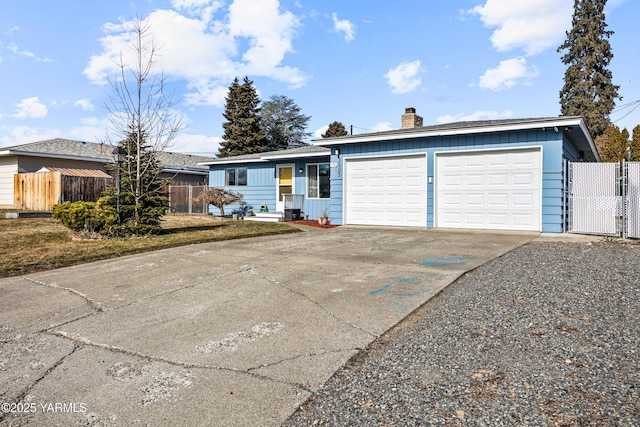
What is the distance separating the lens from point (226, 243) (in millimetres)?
9266

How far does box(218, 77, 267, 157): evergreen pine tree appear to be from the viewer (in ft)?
129

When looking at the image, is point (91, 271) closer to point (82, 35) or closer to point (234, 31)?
point (82, 35)

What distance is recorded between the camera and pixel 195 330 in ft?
12.0

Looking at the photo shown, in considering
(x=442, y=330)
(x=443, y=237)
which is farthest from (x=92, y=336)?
(x=443, y=237)

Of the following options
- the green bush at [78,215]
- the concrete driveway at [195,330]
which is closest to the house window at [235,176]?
the green bush at [78,215]

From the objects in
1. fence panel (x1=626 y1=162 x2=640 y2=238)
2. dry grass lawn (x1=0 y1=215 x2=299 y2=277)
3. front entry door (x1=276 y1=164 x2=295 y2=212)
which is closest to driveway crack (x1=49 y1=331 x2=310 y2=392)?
dry grass lawn (x1=0 y1=215 x2=299 y2=277)

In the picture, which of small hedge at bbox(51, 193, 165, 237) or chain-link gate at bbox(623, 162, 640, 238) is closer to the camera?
chain-link gate at bbox(623, 162, 640, 238)

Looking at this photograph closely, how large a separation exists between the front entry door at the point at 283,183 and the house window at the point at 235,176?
88.7 inches

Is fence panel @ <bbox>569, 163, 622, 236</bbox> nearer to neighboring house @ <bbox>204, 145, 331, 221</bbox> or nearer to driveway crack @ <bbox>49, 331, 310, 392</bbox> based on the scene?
neighboring house @ <bbox>204, 145, 331, 221</bbox>

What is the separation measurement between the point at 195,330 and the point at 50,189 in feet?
61.8

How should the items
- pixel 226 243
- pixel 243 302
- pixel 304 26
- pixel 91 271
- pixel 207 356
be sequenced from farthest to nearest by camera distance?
pixel 304 26, pixel 226 243, pixel 91 271, pixel 243 302, pixel 207 356

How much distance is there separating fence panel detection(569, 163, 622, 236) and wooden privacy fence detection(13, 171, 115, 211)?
18.0 m

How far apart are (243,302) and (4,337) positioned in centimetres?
225

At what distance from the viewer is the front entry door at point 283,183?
662 inches
